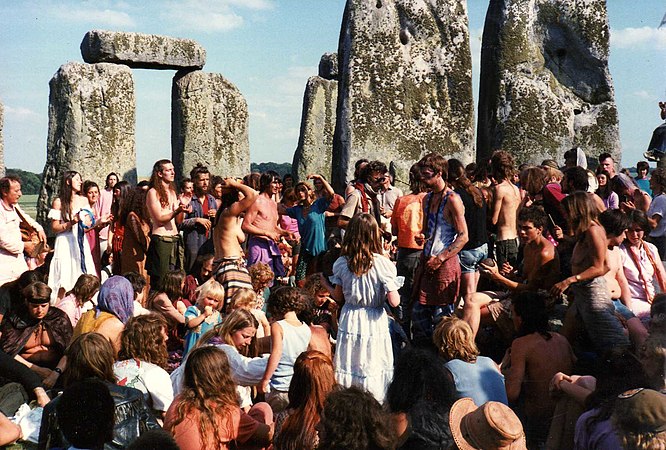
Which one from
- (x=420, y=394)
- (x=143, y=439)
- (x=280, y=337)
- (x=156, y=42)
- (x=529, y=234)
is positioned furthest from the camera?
(x=156, y=42)

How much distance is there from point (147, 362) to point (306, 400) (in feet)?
3.78

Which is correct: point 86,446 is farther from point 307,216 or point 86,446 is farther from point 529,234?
point 307,216

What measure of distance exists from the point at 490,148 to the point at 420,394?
8815 millimetres

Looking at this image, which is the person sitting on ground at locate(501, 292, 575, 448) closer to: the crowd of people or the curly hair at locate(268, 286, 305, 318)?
the crowd of people

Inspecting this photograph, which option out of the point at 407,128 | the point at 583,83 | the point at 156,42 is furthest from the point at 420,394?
the point at 156,42

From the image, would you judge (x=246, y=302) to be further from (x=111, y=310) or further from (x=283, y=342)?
(x=111, y=310)

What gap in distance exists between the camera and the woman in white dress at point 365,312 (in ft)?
18.8

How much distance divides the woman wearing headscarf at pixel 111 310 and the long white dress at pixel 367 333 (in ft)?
4.51

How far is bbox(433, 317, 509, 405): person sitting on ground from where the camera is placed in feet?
16.0

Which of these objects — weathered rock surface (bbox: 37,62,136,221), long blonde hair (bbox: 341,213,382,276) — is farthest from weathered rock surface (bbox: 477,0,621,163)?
long blonde hair (bbox: 341,213,382,276)

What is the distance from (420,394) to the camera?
163 inches

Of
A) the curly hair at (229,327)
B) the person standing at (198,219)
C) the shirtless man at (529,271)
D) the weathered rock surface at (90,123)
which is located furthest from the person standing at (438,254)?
the weathered rock surface at (90,123)

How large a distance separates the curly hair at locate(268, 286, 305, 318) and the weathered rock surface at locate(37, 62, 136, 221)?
10116 mm

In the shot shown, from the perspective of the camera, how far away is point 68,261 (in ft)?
27.3
